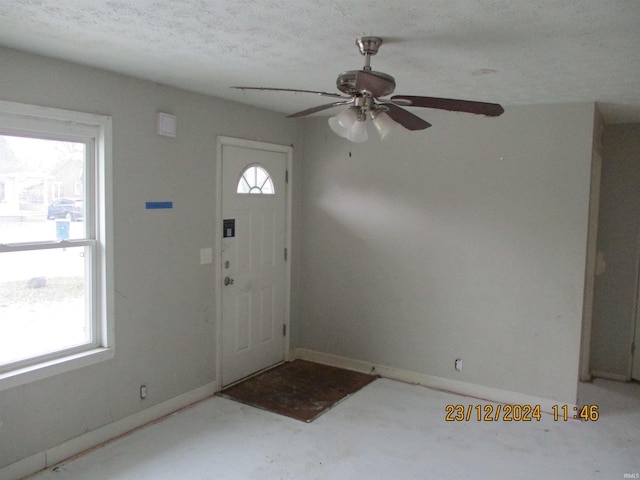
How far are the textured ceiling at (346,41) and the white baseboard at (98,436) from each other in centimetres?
227

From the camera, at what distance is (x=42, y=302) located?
114 inches

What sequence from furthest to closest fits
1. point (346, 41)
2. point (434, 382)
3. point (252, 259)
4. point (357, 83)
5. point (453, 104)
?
point (252, 259) < point (434, 382) < point (346, 41) < point (453, 104) < point (357, 83)

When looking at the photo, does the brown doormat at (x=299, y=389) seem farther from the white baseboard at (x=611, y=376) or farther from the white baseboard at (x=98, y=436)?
the white baseboard at (x=611, y=376)

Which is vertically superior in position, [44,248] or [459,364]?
[44,248]

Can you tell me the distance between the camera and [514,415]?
374 cm

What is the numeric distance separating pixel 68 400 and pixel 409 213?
2.91 meters

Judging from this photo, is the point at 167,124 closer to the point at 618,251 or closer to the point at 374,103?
the point at 374,103

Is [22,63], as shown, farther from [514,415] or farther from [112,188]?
[514,415]

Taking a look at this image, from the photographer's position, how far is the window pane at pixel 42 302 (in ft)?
9.01

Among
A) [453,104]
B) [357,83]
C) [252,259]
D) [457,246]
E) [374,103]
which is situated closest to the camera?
[357,83]

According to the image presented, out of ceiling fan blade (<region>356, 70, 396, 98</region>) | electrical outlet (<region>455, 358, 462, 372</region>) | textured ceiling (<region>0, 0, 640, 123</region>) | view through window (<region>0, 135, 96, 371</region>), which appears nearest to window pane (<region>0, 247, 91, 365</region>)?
view through window (<region>0, 135, 96, 371</region>)

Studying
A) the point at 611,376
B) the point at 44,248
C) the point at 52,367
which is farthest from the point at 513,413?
the point at 44,248

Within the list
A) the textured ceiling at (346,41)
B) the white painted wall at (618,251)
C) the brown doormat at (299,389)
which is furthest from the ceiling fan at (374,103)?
the white painted wall at (618,251)

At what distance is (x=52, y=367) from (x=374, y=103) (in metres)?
2.35
